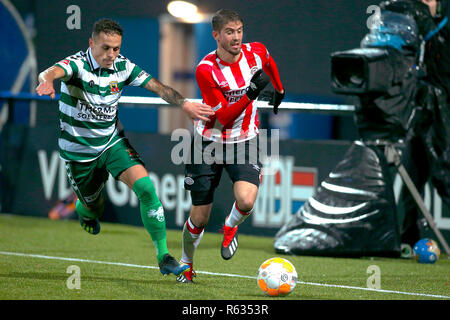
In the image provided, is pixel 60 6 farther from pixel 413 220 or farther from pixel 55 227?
pixel 413 220

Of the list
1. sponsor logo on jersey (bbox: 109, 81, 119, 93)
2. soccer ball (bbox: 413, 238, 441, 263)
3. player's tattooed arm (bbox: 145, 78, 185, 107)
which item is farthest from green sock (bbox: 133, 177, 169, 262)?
soccer ball (bbox: 413, 238, 441, 263)

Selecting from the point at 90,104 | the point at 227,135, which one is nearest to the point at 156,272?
the point at 227,135

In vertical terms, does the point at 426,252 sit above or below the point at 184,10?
below

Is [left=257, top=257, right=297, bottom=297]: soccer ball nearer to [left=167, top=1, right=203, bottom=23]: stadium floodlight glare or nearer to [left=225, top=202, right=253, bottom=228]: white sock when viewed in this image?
[left=225, top=202, right=253, bottom=228]: white sock

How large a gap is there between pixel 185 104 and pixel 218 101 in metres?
0.41

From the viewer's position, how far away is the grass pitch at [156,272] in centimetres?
554

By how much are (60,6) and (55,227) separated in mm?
3796

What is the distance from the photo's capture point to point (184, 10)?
503 inches

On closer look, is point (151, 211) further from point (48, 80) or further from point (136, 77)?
point (48, 80)

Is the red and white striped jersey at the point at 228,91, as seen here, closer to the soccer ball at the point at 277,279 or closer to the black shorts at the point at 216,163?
the black shorts at the point at 216,163

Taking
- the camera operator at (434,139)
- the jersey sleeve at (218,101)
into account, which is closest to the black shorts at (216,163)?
the jersey sleeve at (218,101)

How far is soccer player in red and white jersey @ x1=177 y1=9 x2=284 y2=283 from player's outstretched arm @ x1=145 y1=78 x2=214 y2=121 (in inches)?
10.0

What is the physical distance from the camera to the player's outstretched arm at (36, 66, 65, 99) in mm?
5312
